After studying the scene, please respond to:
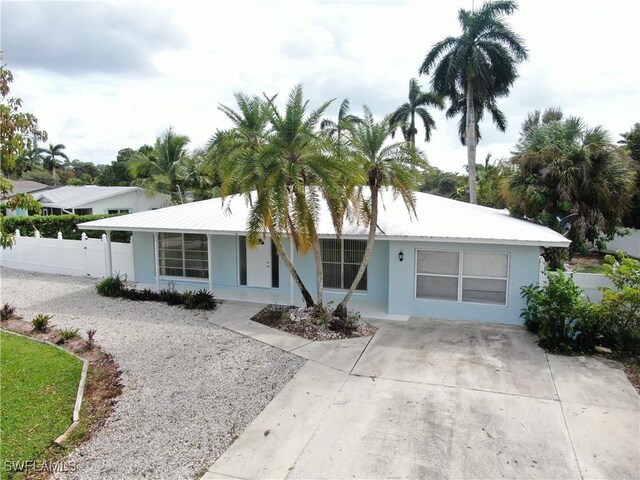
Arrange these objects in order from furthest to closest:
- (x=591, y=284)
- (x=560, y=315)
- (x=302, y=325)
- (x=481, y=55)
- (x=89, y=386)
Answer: (x=481, y=55) → (x=302, y=325) → (x=591, y=284) → (x=560, y=315) → (x=89, y=386)

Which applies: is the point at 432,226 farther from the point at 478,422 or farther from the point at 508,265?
the point at 478,422

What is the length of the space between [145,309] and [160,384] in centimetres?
568

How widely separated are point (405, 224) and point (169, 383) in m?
Result: 7.62

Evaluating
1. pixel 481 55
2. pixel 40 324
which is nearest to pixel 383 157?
pixel 40 324

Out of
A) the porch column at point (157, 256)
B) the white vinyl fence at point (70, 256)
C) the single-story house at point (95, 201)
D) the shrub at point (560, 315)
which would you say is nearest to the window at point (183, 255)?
the porch column at point (157, 256)

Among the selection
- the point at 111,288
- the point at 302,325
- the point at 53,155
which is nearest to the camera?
the point at 302,325

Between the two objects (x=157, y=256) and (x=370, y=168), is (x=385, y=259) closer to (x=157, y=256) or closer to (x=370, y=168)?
(x=370, y=168)

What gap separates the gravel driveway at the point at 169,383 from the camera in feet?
18.4

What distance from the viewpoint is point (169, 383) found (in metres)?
7.78

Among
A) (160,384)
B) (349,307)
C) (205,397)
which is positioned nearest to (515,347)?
A: (349,307)

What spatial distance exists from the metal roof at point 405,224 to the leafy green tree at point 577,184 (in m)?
1.93

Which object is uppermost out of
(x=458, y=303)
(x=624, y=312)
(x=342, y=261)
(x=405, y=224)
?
(x=405, y=224)

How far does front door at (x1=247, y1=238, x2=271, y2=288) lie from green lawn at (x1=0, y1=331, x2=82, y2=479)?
21.6 ft

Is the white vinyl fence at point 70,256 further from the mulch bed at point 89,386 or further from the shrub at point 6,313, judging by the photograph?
the mulch bed at point 89,386
